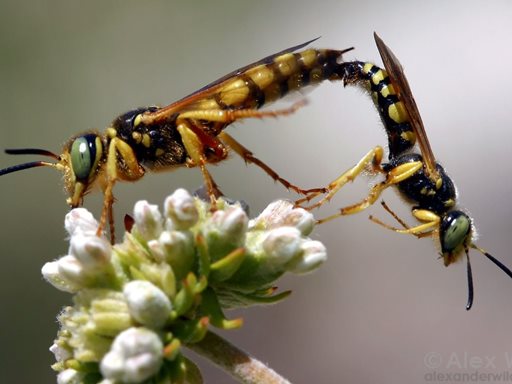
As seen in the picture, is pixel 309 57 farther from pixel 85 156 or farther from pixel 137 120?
pixel 85 156

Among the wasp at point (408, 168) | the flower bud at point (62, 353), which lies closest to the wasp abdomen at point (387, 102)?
the wasp at point (408, 168)

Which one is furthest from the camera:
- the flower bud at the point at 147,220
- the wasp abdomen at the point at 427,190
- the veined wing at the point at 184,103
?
the wasp abdomen at the point at 427,190

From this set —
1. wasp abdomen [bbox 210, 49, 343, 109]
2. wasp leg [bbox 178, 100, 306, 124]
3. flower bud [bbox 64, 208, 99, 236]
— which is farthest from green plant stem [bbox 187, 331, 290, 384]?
wasp abdomen [bbox 210, 49, 343, 109]

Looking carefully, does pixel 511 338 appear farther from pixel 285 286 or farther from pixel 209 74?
pixel 209 74

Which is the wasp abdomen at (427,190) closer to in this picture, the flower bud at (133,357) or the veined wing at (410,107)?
the veined wing at (410,107)

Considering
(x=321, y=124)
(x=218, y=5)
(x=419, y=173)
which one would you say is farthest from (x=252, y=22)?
(x=419, y=173)

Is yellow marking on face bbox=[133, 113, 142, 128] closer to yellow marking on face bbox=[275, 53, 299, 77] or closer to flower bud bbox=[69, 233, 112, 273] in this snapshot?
yellow marking on face bbox=[275, 53, 299, 77]
